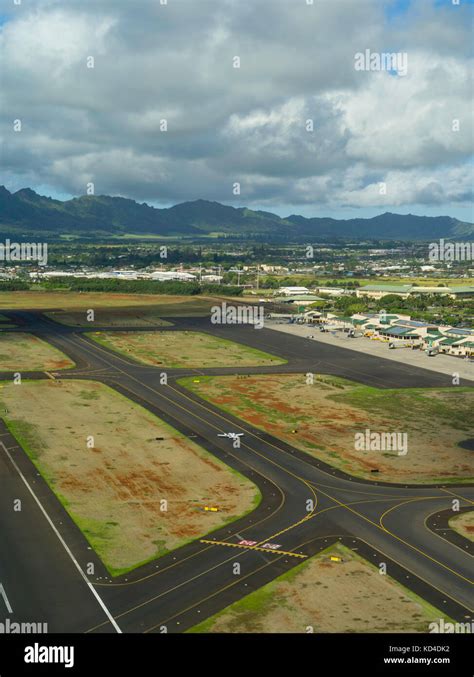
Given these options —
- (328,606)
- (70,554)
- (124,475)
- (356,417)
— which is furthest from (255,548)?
(356,417)

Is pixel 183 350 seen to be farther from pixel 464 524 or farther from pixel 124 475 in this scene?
pixel 464 524

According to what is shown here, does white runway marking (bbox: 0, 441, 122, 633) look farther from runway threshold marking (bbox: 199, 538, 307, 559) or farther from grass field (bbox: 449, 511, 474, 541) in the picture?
grass field (bbox: 449, 511, 474, 541)

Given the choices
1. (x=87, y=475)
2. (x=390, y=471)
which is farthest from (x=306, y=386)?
(x=87, y=475)

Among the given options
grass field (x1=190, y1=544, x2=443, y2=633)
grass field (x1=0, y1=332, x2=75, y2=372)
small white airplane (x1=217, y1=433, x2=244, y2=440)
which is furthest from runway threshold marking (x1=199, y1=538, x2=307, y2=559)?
grass field (x1=0, y1=332, x2=75, y2=372)

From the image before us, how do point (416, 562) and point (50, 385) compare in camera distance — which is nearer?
point (416, 562)
